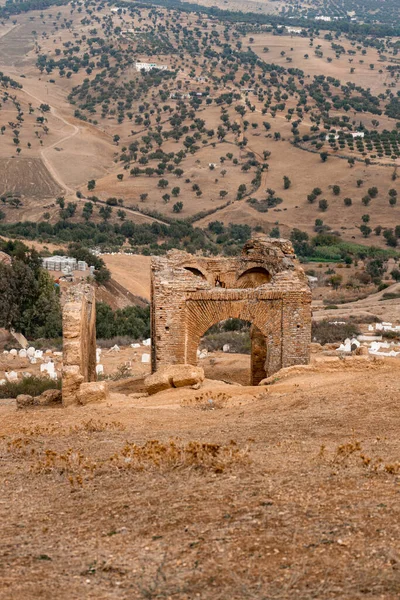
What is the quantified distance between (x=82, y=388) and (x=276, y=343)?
15.9ft

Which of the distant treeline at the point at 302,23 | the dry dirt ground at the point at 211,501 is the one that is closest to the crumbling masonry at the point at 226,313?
the dry dirt ground at the point at 211,501

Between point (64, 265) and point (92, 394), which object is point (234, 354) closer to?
point (92, 394)

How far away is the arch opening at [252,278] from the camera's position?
2319cm

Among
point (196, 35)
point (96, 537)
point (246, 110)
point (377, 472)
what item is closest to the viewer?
point (96, 537)

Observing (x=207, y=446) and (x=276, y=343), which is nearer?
(x=207, y=446)

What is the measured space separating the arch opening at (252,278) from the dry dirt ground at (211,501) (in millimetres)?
9087

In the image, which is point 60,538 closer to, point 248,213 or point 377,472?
point 377,472

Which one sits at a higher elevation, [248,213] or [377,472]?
[377,472]

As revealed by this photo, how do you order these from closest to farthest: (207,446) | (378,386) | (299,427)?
(207,446) < (299,427) < (378,386)

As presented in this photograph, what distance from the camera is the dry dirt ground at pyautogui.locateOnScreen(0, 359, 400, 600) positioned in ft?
23.1

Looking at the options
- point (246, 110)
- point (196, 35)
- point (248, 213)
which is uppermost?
point (196, 35)

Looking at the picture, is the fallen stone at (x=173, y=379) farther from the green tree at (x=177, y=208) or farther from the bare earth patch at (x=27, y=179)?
the bare earth patch at (x=27, y=179)

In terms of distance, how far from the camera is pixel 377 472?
945 cm

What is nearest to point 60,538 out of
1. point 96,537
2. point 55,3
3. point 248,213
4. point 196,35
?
point 96,537
